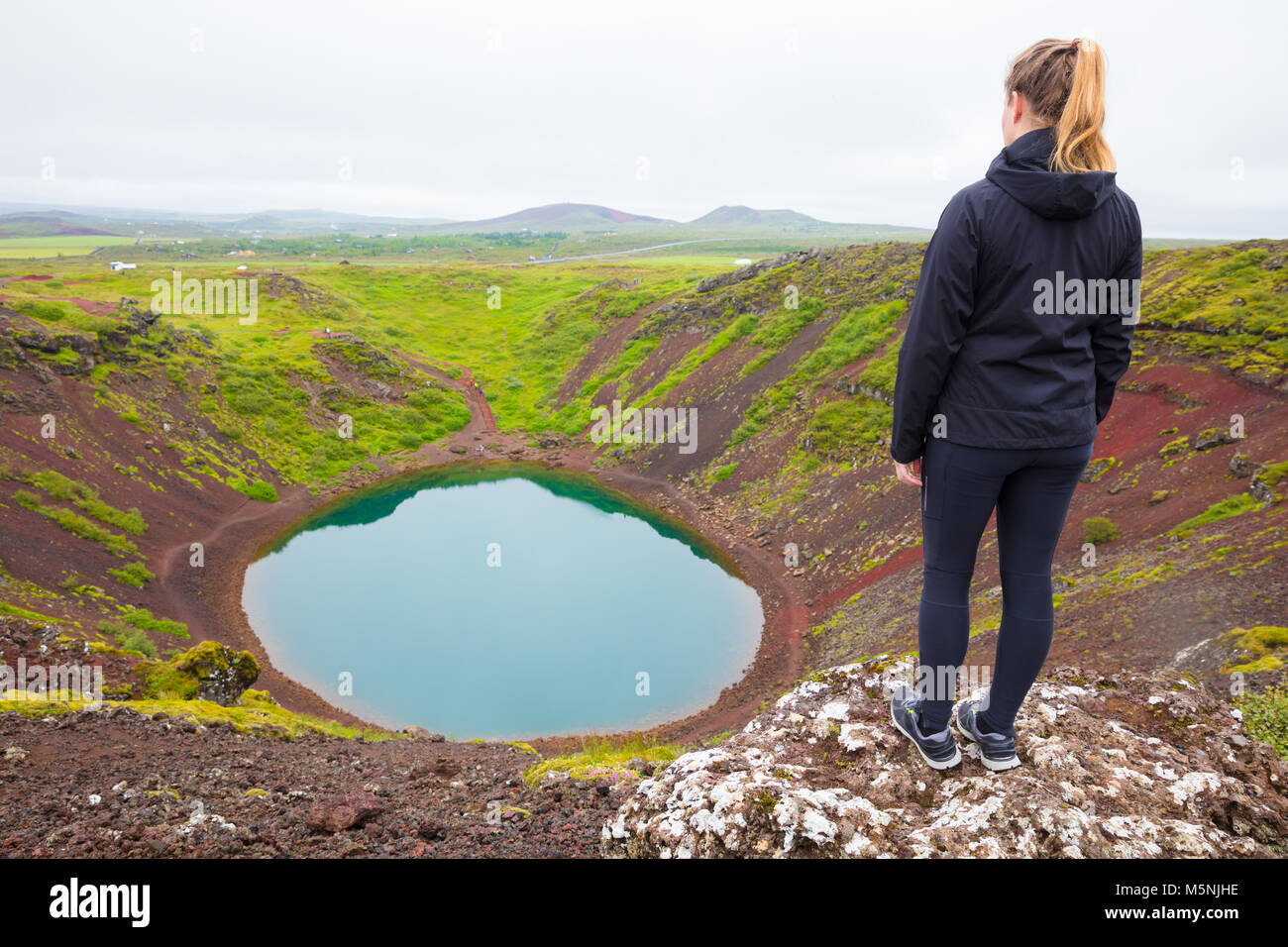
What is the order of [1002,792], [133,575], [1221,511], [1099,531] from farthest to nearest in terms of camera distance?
[133,575] < [1099,531] < [1221,511] < [1002,792]

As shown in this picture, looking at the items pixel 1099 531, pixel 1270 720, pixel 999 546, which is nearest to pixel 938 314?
pixel 999 546

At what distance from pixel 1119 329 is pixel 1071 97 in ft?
4.02

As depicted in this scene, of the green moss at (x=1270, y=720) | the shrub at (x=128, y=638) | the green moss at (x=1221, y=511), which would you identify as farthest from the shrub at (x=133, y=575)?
the green moss at (x=1221, y=511)

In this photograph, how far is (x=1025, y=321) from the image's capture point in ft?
11.1

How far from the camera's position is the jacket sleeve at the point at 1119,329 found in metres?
3.54

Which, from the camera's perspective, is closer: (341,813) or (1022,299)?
(1022,299)

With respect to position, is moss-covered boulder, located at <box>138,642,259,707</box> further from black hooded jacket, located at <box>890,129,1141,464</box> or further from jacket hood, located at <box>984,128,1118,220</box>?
jacket hood, located at <box>984,128,1118,220</box>

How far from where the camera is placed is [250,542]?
3284 cm

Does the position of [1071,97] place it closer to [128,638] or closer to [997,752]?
[997,752]

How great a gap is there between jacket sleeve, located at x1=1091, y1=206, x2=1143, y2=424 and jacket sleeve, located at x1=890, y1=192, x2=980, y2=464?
0.81 m

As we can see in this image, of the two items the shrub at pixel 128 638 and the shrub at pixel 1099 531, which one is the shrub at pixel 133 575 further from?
the shrub at pixel 1099 531

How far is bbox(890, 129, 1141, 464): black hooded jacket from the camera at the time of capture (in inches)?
131

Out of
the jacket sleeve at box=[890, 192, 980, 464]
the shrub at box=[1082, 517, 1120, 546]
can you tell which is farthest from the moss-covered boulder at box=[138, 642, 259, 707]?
the shrub at box=[1082, 517, 1120, 546]
